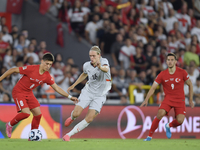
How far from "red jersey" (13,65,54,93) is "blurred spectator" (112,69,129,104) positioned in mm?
4527

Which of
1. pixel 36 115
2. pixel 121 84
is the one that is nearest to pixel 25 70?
pixel 36 115

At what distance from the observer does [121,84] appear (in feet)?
43.6

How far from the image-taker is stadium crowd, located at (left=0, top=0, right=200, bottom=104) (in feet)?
43.4

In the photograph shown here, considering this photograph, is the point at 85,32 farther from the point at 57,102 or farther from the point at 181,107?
the point at 181,107

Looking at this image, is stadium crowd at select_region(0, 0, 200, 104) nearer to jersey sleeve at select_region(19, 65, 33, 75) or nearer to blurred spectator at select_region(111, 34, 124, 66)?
blurred spectator at select_region(111, 34, 124, 66)

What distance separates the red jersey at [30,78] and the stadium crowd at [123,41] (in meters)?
3.45

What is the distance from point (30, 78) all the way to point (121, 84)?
5114mm

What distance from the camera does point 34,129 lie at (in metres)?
9.02

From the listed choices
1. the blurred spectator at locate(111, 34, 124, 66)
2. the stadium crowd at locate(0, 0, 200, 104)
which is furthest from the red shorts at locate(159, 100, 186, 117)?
the blurred spectator at locate(111, 34, 124, 66)

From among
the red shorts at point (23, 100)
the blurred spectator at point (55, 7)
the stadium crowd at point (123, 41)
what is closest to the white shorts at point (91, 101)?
the red shorts at point (23, 100)

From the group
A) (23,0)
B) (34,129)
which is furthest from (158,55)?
(34,129)

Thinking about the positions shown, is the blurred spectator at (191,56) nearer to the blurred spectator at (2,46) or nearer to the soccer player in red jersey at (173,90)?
the soccer player in red jersey at (173,90)

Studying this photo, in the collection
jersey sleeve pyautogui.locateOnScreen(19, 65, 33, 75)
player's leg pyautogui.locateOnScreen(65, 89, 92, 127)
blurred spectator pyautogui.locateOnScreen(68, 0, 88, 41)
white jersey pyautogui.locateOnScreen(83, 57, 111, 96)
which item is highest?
blurred spectator pyautogui.locateOnScreen(68, 0, 88, 41)

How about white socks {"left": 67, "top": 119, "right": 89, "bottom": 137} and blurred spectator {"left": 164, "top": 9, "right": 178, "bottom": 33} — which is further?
blurred spectator {"left": 164, "top": 9, "right": 178, "bottom": 33}
